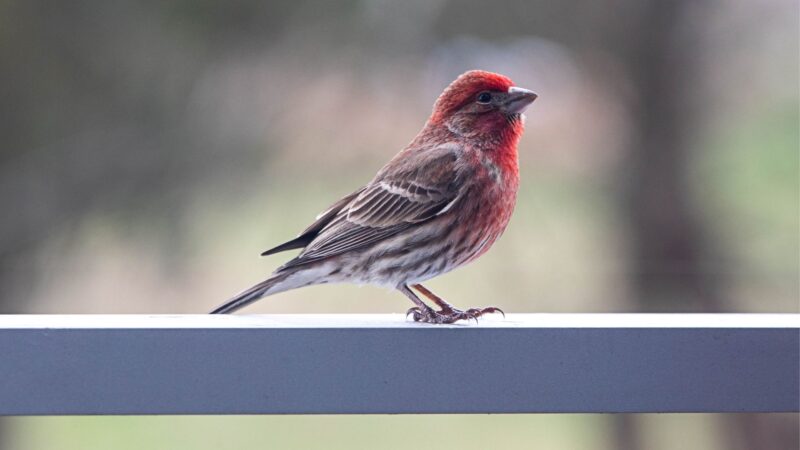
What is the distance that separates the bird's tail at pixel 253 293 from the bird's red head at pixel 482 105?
0.49 meters

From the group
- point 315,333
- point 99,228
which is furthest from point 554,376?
point 99,228

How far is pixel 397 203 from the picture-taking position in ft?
7.08

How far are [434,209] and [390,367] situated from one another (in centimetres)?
63

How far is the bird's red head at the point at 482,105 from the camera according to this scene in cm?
213

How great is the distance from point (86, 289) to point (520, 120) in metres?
2.07

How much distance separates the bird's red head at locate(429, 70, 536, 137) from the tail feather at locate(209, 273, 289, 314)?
502 millimetres

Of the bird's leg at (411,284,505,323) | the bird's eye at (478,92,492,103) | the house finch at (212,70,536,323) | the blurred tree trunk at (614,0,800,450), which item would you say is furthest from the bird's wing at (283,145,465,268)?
the blurred tree trunk at (614,0,800,450)

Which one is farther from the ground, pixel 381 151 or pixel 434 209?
pixel 381 151

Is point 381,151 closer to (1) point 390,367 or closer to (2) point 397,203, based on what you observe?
(2) point 397,203

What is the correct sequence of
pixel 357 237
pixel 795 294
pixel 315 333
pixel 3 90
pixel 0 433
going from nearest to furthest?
pixel 315 333, pixel 357 237, pixel 3 90, pixel 0 433, pixel 795 294

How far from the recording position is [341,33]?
3729 millimetres

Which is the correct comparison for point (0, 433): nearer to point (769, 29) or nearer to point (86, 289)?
point (86, 289)

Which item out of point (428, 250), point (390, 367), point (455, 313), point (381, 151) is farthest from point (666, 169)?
point (390, 367)

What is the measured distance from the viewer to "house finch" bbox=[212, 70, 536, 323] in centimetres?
207
